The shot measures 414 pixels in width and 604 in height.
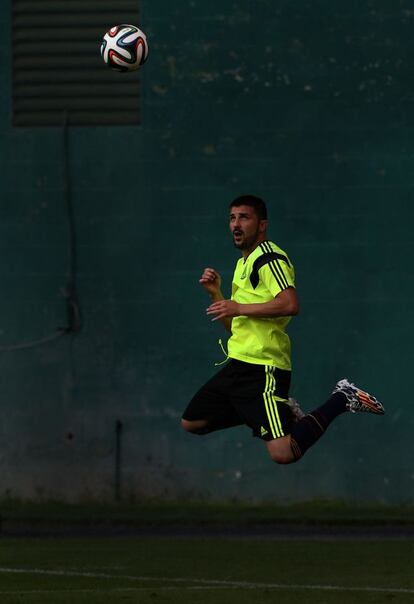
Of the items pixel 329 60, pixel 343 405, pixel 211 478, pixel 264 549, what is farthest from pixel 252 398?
pixel 329 60

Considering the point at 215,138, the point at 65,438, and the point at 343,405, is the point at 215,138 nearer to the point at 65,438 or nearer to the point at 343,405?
the point at 65,438

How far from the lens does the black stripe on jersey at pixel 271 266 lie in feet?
30.5

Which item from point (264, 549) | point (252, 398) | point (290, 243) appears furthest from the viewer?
point (290, 243)

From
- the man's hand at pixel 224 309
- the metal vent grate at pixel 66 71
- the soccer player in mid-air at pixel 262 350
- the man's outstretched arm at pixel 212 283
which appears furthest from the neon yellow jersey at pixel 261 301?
the metal vent grate at pixel 66 71

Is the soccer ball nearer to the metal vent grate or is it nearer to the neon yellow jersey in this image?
the neon yellow jersey

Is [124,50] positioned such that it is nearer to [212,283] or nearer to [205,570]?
[212,283]

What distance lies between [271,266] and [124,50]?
259 centimetres

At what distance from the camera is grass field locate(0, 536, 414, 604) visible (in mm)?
8828

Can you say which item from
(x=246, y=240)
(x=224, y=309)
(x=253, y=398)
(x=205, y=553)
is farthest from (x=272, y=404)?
(x=205, y=553)

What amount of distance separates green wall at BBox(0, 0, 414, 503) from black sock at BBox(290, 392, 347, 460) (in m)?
3.67

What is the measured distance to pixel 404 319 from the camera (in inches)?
531

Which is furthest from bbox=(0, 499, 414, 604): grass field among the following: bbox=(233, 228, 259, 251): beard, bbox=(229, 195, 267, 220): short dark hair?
bbox=(229, 195, 267, 220): short dark hair

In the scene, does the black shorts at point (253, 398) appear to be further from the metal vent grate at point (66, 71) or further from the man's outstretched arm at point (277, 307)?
the metal vent grate at point (66, 71)

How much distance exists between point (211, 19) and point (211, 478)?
4.31 metres
